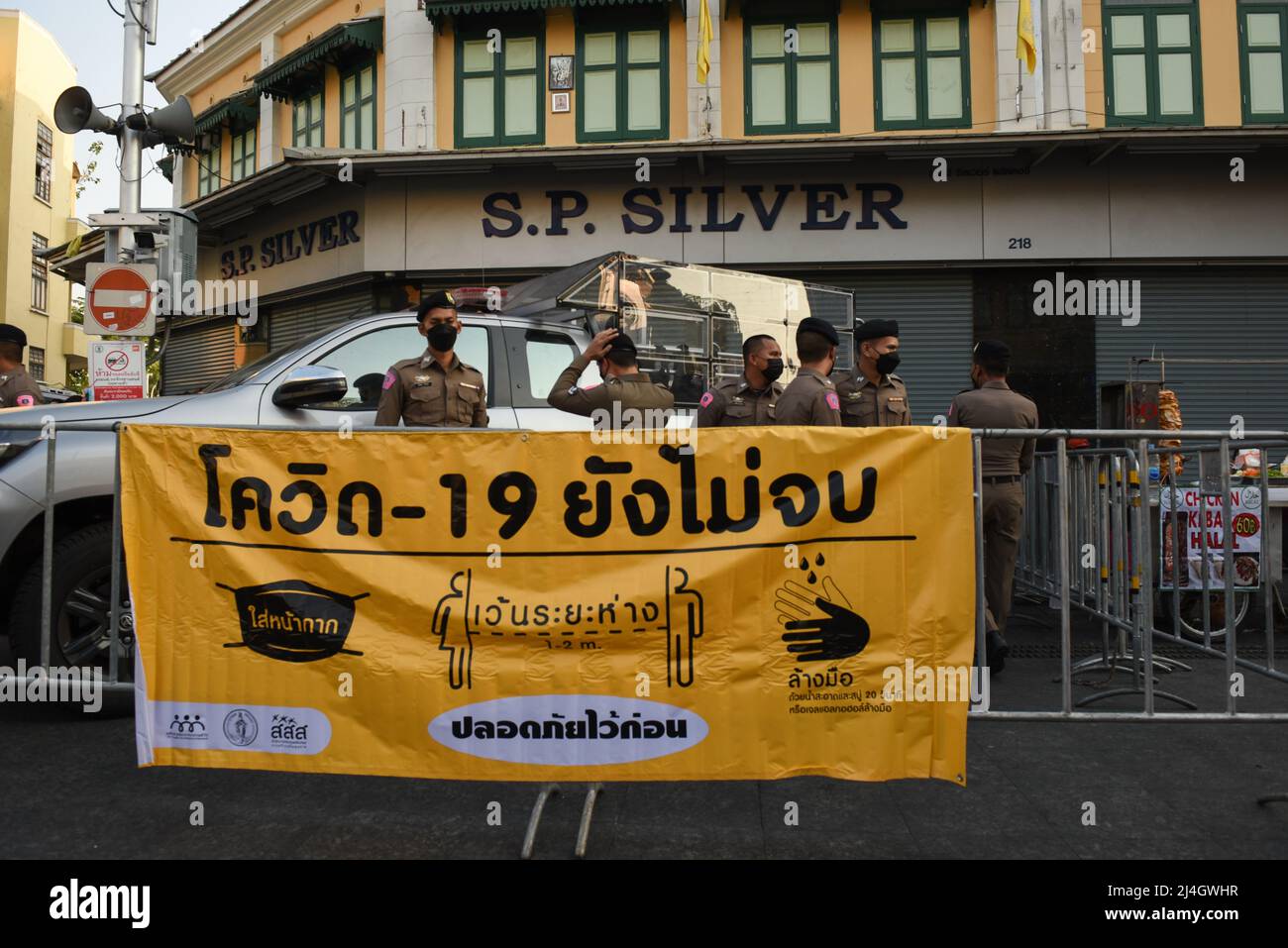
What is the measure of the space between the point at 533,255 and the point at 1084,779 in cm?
1186

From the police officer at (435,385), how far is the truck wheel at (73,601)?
1589 millimetres

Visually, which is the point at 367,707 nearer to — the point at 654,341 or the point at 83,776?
the point at 83,776

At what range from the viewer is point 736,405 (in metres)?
5.92

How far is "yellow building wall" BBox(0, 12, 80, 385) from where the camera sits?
31.8m

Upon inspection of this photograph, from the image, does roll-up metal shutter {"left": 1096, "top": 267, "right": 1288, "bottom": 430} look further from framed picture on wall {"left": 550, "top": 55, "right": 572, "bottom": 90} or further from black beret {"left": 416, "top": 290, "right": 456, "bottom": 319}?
black beret {"left": 416, "top": 290, "right": 456, "bottom": 319}

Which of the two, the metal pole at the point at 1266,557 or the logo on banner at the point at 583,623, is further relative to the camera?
the metal pole at the point at 1266,557

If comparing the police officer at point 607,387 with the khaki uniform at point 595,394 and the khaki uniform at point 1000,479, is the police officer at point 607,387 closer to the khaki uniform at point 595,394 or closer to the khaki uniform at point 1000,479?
the khaki uniform at point 595,394

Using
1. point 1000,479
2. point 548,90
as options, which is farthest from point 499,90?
point 1000,479

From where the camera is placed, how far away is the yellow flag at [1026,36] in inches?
521

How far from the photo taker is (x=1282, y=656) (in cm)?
635

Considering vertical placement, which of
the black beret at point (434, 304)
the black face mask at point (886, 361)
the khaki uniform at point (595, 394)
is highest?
the black beret at point (434, 304)

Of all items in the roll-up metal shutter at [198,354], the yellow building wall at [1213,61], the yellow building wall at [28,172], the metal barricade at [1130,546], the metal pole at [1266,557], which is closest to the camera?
the metal pole at [1266,557]

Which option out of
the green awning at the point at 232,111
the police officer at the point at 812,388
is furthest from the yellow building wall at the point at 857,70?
the police officer at the point at 812,388
